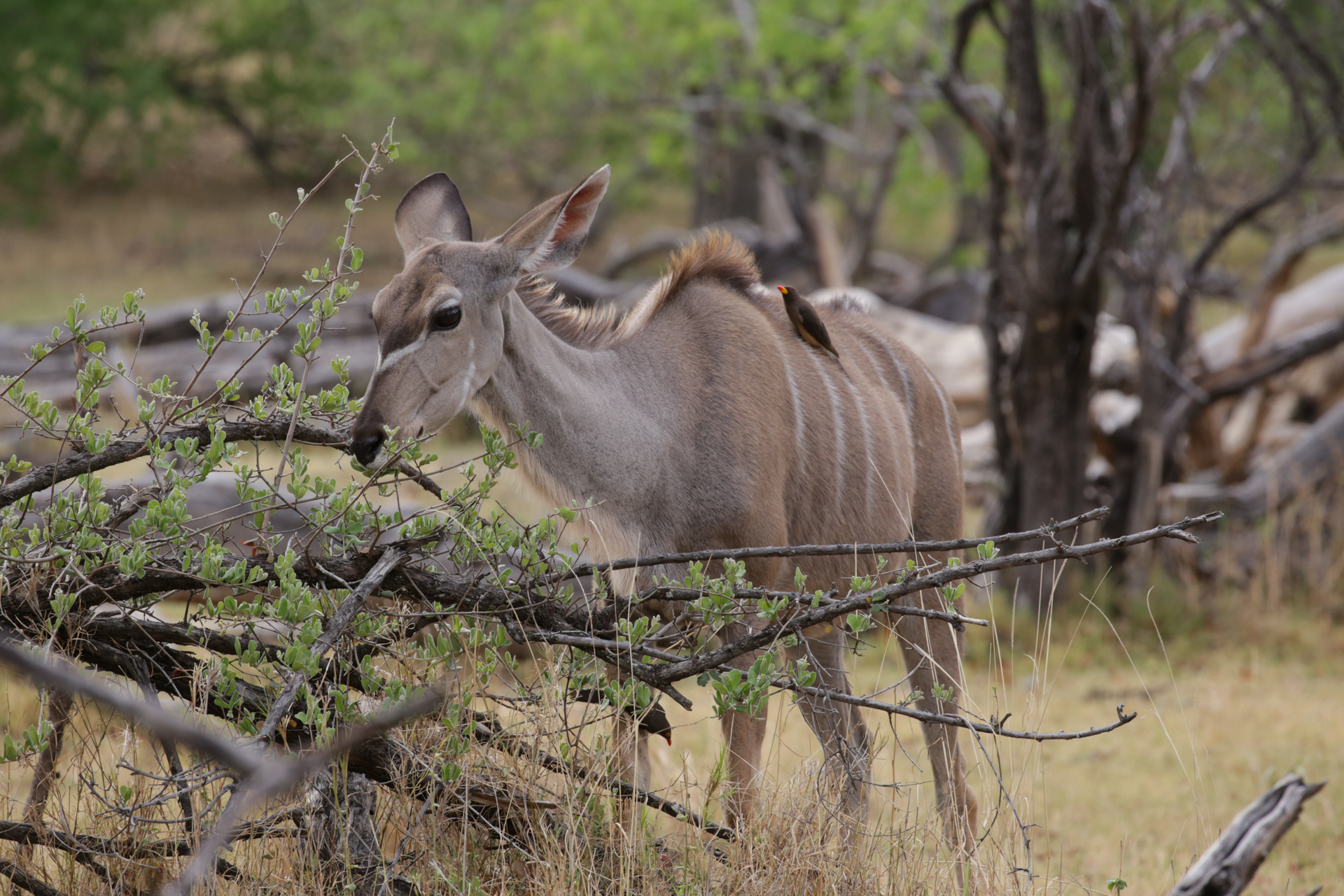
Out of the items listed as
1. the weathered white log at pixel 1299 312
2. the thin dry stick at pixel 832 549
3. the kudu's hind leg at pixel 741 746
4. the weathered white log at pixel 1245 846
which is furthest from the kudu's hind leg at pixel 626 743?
the weathered white log at pixel 1299 312

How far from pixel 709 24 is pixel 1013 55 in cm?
693

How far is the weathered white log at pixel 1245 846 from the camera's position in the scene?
2.16 m

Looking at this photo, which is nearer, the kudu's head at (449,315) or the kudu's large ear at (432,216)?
the kudu's head at (449,315)

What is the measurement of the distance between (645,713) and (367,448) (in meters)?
0.93

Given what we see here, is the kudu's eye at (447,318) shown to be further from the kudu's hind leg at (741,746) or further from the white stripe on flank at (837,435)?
the white stripe on flank at (837,435)

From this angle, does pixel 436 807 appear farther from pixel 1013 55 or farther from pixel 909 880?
pixel 1013 55

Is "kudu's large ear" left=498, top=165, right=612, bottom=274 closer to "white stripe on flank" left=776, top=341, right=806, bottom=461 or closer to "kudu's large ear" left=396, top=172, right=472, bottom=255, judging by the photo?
"kudu's large ear" left=396, top=172, right=472, bottom=255

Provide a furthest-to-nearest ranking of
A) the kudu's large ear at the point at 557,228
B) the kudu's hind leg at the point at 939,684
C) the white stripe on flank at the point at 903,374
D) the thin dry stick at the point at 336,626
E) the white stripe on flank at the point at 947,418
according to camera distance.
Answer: the white stripe on flank at the point at 947,418 < the white stripe on flank at the point at 903,374 < the kudu's hind leg at the point at 939,684 < the kudu's large ear at the point at 557,228 < the thin dry stick at the point at 336,626

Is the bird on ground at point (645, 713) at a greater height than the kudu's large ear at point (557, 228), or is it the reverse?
the kudu's large ear at point (557, 228)

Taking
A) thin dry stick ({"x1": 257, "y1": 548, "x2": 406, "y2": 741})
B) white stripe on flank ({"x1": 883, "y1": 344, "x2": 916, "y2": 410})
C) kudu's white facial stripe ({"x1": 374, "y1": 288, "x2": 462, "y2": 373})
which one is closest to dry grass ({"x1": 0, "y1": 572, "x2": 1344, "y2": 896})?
thin dry stick ({"x1": 257, "y1": 548, "x2": 406, "y2": 741})

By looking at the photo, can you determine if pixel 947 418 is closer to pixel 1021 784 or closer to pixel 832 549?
pixel 1021 784

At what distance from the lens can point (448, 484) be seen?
859 cm

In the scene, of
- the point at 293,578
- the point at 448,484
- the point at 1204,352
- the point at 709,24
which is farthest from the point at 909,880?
the point at 709,24

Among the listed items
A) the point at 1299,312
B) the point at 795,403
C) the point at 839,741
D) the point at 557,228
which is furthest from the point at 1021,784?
the point at 1299,312
